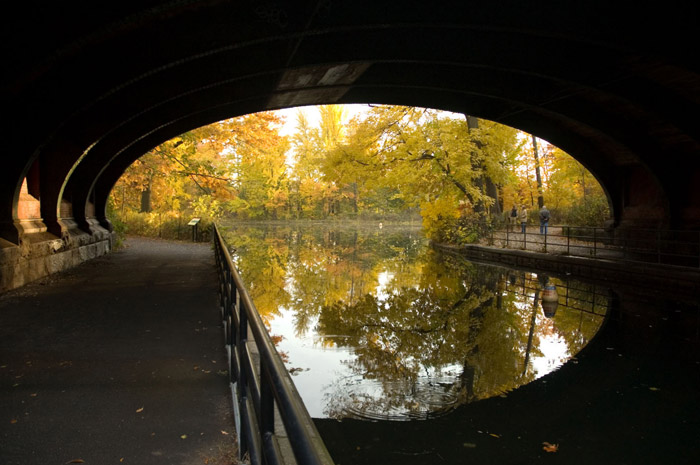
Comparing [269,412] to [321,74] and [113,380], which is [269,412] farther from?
[321,74]

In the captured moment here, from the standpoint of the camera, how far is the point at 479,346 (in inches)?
344

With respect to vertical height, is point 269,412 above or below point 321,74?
below

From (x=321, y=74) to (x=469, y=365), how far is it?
28.6ft

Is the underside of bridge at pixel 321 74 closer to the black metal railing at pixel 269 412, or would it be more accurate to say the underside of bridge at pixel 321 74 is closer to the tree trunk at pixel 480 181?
the black metal railing at pixel 269 412

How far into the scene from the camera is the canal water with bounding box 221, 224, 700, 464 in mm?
5266

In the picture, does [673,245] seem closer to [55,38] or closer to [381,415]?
[381,415]

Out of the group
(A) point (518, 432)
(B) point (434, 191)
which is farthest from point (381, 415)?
(B) point (434, 191)

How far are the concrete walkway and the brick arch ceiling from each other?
3610 millimetres

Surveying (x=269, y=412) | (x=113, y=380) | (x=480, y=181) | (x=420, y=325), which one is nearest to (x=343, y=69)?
(x=420, y=325)

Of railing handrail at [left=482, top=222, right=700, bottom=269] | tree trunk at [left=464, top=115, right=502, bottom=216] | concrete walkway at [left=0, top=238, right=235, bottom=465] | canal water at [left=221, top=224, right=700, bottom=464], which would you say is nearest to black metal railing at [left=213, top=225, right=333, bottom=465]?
concrete walkway at [left=0, top=238, right=235, bottom=465]

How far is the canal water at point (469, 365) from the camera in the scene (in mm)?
5266

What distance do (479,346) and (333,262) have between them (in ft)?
42.0

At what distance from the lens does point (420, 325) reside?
397 inches

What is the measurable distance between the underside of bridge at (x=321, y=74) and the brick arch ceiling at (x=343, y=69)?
32 millimetres
